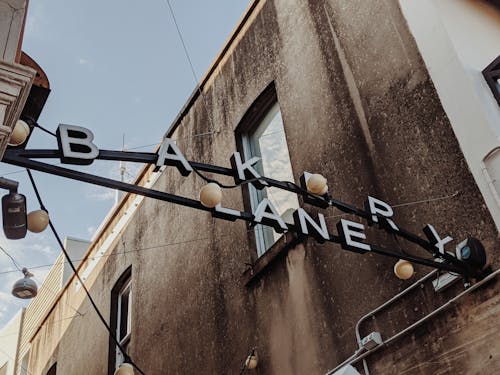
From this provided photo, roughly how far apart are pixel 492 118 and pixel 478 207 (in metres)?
0.85

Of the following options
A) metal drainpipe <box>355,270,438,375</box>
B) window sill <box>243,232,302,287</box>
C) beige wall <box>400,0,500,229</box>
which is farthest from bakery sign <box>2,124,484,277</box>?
window sill <box>243,232,302,287</box>

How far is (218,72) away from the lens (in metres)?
10.7

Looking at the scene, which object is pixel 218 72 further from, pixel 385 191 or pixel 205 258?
pixel 385 191

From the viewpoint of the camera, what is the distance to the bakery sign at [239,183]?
4.15 meters

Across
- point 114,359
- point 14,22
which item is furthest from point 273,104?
point 114,359

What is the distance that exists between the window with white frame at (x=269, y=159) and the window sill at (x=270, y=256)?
1.22 feet

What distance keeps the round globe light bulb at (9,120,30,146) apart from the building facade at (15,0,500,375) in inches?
135

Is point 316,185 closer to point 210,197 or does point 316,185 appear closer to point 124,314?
point 210,197

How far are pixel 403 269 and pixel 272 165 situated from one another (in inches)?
141

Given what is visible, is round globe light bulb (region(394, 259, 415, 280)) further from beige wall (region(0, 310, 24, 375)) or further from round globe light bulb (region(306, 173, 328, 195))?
beige wall (region(0, 310, 24, 375))

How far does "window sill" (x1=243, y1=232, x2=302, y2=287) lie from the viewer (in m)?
7.31

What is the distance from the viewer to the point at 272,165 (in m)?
8.56

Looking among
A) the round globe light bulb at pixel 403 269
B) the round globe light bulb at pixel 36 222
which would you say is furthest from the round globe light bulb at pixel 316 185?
the round globe light bulb at pixel 36 222

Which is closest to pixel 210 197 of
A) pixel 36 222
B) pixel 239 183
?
pixel 239 183
